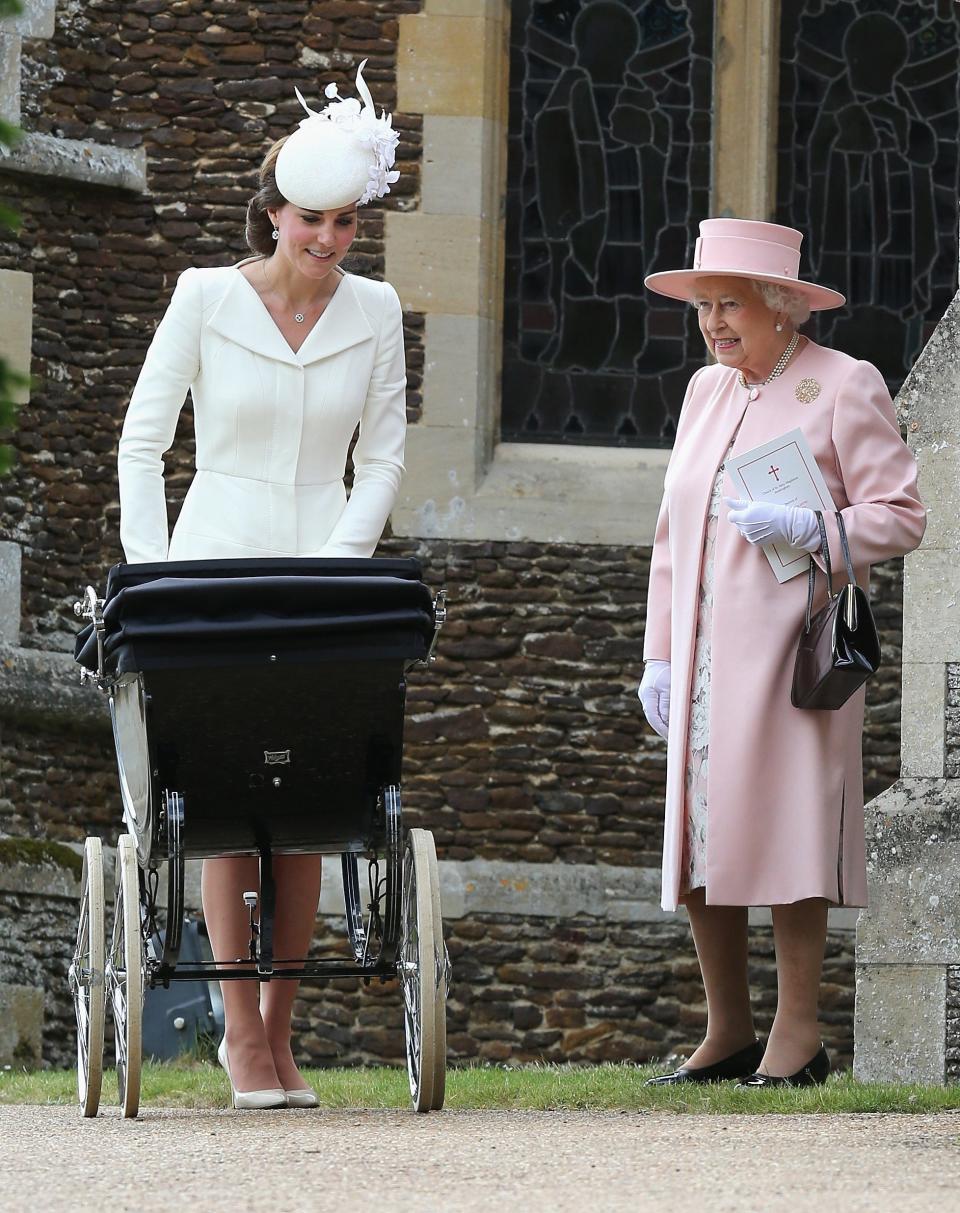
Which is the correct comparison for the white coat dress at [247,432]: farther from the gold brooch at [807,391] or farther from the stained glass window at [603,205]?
the stained glass window at [603,205]

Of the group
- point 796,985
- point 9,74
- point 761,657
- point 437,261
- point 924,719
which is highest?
point 9,74

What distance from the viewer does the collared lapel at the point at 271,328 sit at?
210 inches

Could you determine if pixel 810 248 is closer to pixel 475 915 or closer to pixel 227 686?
pixel 475 915

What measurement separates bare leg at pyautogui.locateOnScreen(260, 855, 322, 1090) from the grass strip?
0.18m

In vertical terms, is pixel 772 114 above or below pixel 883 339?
above

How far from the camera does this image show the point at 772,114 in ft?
33.3

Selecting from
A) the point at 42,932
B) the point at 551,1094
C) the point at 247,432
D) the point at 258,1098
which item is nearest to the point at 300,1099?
the point at 258,1098

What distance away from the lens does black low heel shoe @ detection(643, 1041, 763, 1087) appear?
18.3 feet

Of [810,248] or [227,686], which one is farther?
[810,248]

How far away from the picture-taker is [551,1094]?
554cm

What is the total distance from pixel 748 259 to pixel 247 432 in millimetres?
1266

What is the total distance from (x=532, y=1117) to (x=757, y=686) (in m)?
1.14

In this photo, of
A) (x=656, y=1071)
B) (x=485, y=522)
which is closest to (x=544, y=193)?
(x=485, y=522)

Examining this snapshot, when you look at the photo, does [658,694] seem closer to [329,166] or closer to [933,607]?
[933,607]
